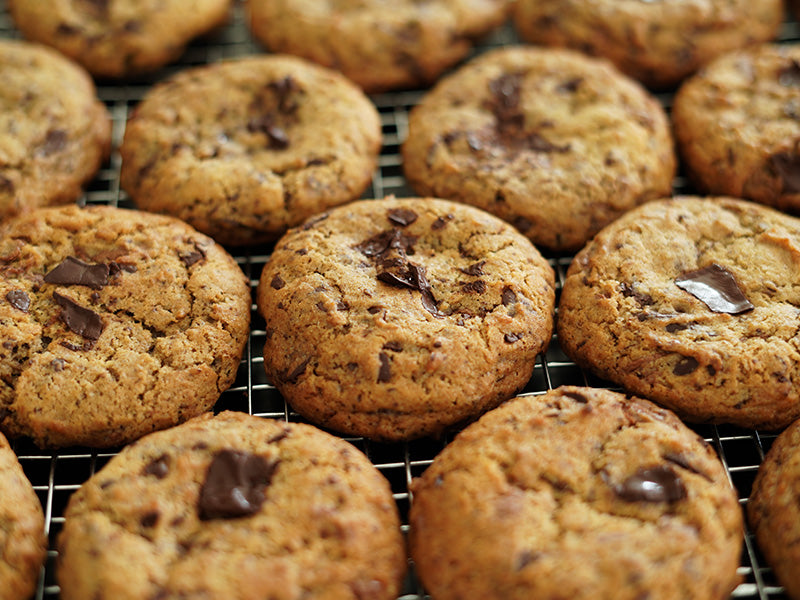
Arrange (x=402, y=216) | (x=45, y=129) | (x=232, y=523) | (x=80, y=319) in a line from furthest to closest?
Result: (x=45, y=129) < (x=402, y=216) < (x=80, y=319) < (x=232, y=523)

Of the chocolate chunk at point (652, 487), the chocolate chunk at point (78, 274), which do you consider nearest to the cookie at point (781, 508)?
the chocolate chunk at point (652, 487)

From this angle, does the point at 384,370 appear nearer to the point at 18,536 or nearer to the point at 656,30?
the point at 18,536

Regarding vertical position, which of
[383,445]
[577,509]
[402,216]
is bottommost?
[383,445]

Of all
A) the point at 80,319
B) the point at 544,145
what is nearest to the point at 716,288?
the point at 544,145

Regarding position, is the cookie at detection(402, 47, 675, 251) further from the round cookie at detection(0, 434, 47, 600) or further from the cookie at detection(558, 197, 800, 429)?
the round cookie at detection(0, 434, 47, 600)

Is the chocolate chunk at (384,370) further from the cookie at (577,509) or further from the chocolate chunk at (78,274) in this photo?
the chocolate chunk at (78,274)

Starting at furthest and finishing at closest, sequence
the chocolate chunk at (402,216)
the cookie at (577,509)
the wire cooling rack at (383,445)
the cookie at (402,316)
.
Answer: the chocolate chunk at (402,216)
the cookie at (402,316)
the wire cooling rack at (383,445)
the cookie at (577,509)
